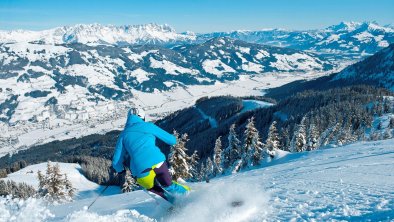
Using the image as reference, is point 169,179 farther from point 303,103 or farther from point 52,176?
point 303,103

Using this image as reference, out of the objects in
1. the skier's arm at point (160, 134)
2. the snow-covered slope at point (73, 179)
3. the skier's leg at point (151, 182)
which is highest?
the skier's arm at point (160, 134)

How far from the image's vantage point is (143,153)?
12.0 metres

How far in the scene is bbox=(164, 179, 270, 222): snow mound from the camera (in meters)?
11.7

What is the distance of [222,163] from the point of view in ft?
194

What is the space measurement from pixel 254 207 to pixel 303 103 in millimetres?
149720

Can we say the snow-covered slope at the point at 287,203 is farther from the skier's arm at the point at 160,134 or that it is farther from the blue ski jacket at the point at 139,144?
the skier's arm at the point at 160,134

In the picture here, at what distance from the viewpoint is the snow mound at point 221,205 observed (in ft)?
38.5

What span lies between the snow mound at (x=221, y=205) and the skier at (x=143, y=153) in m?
0.86

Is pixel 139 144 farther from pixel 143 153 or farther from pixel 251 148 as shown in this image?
pixel 251 148

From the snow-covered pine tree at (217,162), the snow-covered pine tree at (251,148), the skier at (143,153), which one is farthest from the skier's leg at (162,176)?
the snow-covered pine tree at (217,162)

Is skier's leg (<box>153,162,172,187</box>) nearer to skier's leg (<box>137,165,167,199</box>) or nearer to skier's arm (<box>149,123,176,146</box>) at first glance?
skier's leg (<box>137,165,167,199</box>)

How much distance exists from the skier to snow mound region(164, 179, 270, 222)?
2.81 ft

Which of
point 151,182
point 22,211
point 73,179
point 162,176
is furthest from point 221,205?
point 73,179

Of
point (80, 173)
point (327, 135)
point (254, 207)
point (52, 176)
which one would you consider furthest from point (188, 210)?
point (80, 173)
